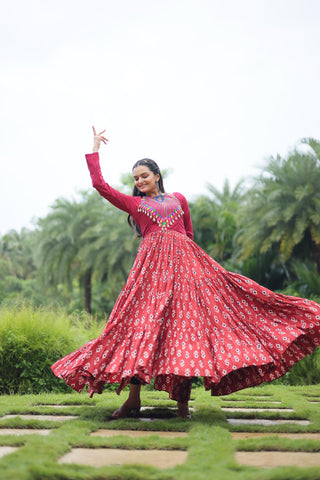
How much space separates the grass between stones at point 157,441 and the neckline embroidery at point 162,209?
131 centimetres

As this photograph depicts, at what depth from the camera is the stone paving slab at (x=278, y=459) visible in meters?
1.93

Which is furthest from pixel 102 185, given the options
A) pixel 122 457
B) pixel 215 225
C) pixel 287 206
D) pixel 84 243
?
pixel 84 243

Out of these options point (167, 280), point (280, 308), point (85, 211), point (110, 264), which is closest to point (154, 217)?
point (167, 280)

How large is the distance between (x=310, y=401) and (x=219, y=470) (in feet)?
7.89

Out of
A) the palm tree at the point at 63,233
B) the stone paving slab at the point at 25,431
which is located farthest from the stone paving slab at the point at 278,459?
the palm tree at the point at 63,233

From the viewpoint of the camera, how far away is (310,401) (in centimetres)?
394

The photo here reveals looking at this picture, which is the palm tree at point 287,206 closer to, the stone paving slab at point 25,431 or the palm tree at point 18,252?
the stone paving slab at point 25,431

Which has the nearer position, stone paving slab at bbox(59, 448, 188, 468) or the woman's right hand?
stone paving slab at bbox(59, 448, 188, 468)

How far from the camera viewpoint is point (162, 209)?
356 centimetres

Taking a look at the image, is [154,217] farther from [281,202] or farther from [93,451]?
[281,202]

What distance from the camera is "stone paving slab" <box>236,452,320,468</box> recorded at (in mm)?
1932

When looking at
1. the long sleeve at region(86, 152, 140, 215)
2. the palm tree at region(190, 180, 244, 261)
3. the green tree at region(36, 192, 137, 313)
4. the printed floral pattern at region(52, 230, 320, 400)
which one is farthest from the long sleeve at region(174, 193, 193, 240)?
the green tree at region(36, 192, 137, 313)

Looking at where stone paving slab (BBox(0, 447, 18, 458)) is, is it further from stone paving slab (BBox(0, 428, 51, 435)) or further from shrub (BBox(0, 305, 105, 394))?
shrub (BBox(0, 305, 105, 394))

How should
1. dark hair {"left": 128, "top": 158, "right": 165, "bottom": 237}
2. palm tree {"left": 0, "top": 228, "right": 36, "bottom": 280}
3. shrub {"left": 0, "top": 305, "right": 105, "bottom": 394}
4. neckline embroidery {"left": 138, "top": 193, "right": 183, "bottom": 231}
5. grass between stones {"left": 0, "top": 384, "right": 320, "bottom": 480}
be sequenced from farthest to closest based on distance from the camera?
palm tree {"left": 0, "top": 228, "right": 36, "bottom": 280} → shrub {"left": 0, "top": 305, "right": 105, "bottom": 394} → dark hair {"left": 128, "top": 158, "right": 165, "bottom": 237} → neckline embroidery {"left": 138, "top": 193, "right": 183, "bottom": 231} → grass between stones {"left": 0, "top": 384, "right": 320, "bottom": 480}
